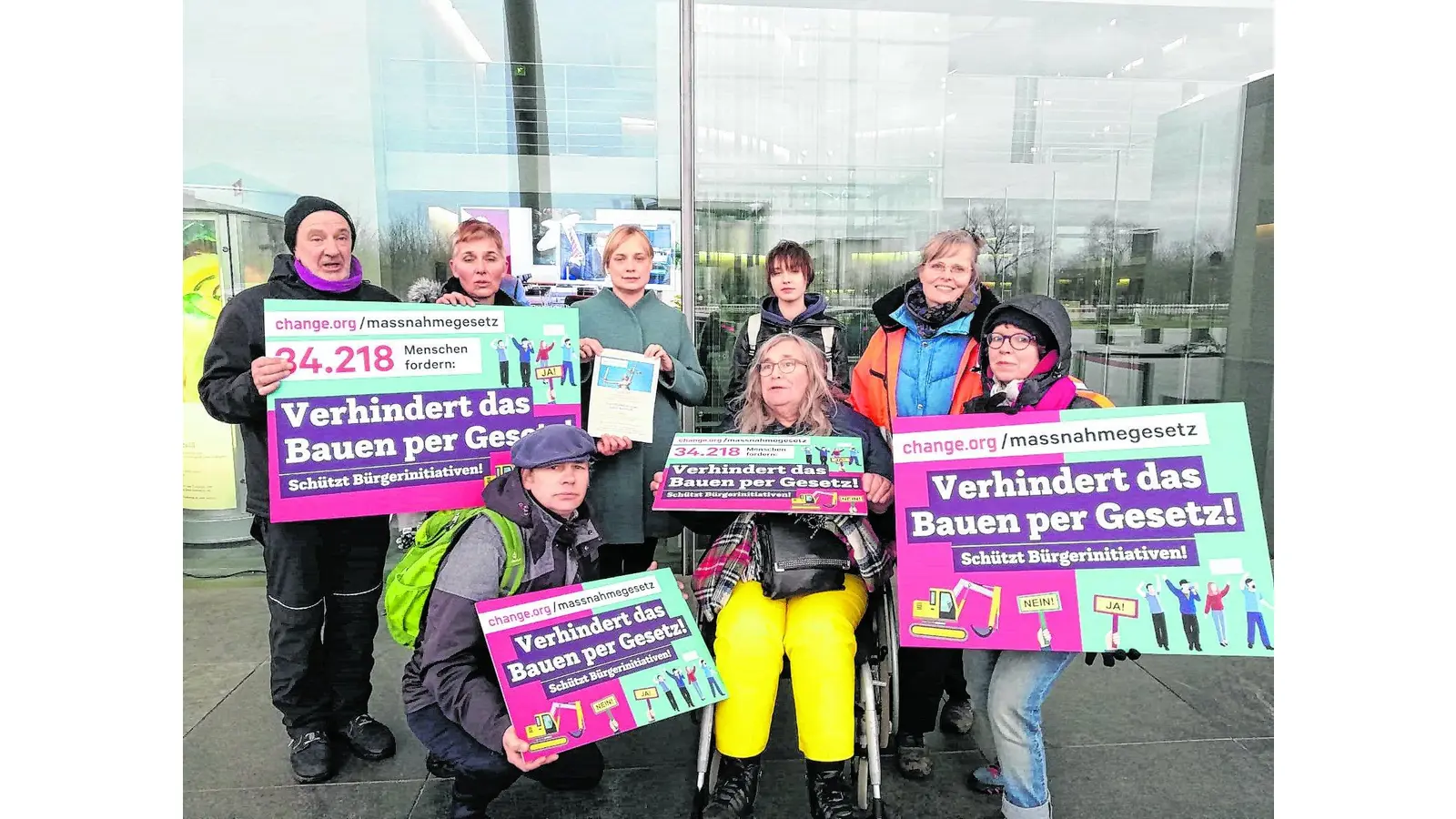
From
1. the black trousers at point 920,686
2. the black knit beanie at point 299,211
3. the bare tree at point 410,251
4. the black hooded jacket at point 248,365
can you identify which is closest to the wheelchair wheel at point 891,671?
the black trousers at point 920,686

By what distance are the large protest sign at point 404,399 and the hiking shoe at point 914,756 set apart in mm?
1684

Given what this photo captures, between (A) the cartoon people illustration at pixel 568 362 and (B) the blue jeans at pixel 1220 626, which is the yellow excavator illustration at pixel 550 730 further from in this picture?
(B) the blue jeans at pixel 1220 626

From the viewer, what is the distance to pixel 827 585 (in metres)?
2.47

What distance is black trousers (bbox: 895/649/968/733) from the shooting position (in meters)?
2.74

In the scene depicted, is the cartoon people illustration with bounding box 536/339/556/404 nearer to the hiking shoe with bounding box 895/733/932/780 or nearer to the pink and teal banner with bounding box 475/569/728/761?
the pink and teal banner with bounding box 475/569/728/761

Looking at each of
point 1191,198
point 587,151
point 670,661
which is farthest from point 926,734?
point 1191,198

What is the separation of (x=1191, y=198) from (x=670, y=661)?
4693 millimetres

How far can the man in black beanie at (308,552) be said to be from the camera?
251 centimetres

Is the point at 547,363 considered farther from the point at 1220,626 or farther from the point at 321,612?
the point at 1220,626

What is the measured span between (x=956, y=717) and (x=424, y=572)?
6.90 feet

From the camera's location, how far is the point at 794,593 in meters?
2.45

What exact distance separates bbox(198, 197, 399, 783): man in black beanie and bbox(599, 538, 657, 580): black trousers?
0.81 meters

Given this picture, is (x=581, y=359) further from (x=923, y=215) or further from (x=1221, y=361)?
(x=1221, y=361)

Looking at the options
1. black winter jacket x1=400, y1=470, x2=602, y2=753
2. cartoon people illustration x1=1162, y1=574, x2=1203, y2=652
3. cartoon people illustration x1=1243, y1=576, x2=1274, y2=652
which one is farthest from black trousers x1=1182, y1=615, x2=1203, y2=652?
black winter jacket x1=400, y1=470, x2=602, y2=753
